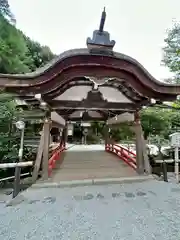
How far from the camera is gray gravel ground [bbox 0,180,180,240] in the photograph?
2.23m

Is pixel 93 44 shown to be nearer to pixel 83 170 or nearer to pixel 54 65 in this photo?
pixel 54 65

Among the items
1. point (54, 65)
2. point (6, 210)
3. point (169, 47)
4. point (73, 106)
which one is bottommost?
point (6, 210)

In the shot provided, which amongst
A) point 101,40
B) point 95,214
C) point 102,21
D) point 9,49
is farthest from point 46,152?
point 9,49

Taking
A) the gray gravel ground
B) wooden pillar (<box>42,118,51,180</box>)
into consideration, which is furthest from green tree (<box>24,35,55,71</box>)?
the gray gravel ground

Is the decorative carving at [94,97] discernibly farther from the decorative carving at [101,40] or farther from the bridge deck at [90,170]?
the bridge deck at [90,170]

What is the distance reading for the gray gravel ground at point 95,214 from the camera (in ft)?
7.31

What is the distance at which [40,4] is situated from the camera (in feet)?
31.2

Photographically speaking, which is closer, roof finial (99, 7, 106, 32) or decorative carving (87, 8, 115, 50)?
roof finial (99, 7, 106, 32)

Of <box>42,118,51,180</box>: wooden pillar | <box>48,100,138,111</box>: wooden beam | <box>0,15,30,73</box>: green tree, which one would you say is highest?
<box>0,15,30,73</box>: green tree

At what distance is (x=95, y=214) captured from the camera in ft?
9.01

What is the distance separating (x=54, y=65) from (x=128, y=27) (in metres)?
10.2

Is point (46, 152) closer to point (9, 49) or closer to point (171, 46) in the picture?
point (9, 49)

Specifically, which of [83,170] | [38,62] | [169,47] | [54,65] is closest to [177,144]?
[83,170]

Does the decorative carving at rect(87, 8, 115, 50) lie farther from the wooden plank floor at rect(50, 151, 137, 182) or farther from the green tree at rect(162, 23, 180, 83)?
the green tree at rect(162, 23, 180, 83)
